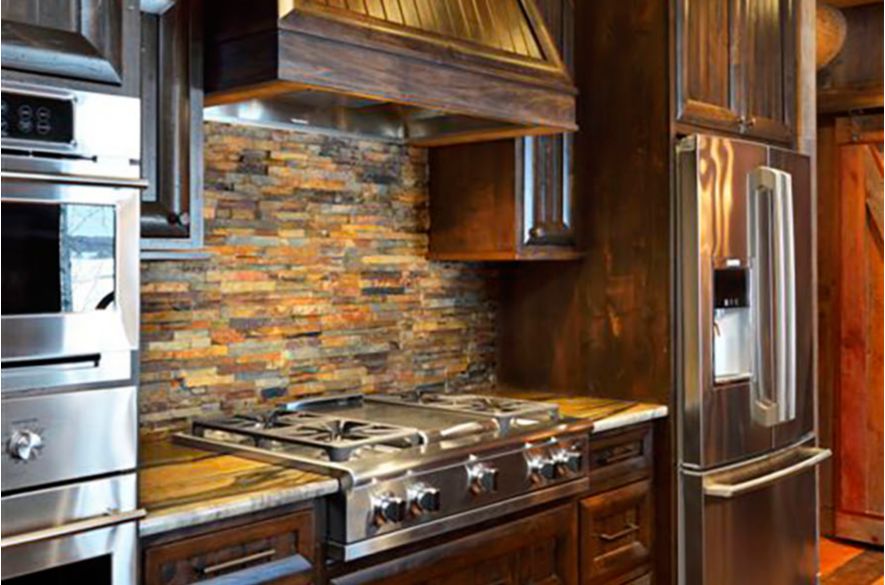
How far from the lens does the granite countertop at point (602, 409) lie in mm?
2947

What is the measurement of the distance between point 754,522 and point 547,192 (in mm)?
1310

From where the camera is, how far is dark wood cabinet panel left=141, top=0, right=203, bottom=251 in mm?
2158

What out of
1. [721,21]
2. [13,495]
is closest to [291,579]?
[13,495]

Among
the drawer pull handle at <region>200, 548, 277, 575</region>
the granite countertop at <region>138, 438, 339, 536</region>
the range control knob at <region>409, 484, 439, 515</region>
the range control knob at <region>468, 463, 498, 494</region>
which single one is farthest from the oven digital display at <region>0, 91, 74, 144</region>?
the range control knob at <region>468, 463, 498, 494</region>

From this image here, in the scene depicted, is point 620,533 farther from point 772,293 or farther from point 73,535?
point 73,535

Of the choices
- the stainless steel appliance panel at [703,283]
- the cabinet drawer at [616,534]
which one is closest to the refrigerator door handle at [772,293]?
the stainless steel appliance panel at [703,283]

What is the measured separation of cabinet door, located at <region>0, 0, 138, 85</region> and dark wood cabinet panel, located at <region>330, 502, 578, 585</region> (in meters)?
1.16

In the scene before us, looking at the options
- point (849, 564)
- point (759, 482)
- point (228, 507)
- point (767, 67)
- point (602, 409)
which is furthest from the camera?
point (849, 564)

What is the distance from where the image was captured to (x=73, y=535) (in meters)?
1.58

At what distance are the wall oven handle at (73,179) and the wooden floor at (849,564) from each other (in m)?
3.76

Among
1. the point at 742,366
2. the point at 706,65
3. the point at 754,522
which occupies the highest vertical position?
the point at 706,65

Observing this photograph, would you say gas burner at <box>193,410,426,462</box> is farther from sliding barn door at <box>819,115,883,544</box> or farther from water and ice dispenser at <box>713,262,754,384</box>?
sliding barn door at <box>819,115,883,544</box>

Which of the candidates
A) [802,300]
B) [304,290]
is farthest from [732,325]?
[304,290]

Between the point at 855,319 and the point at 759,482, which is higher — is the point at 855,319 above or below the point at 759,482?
above
